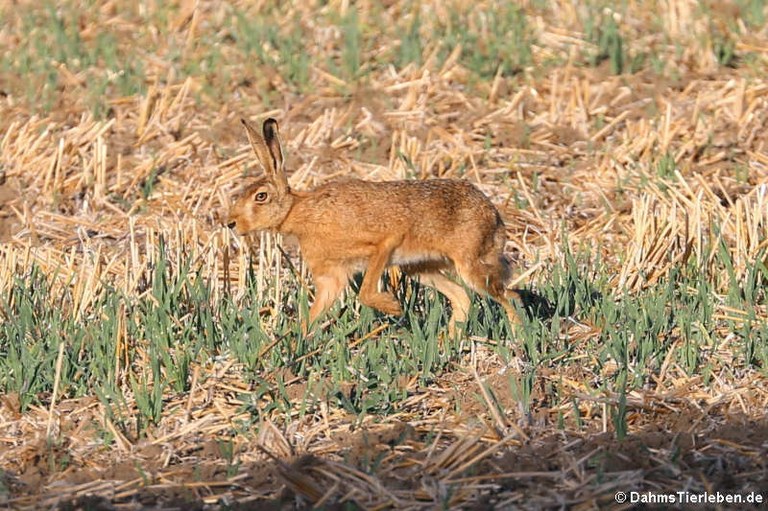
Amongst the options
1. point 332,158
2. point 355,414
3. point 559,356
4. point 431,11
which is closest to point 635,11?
point 431,11

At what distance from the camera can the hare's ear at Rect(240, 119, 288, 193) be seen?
303 inches

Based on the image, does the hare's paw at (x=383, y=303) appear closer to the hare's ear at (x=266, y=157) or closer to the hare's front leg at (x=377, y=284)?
the hare's front leg at (x=377, y=284)

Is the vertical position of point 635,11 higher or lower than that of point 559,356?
higher

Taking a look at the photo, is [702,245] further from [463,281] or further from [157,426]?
[157,426]

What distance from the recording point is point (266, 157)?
7801mm

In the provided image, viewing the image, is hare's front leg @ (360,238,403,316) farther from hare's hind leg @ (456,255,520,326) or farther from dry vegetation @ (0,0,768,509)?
hare's hind leg @ (456,255,520,326)

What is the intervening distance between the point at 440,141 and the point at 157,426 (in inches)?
195

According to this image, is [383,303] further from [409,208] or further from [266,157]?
[266,157]

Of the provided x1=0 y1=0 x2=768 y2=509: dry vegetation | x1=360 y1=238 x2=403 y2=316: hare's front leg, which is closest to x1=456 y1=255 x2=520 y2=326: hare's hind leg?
x1=0 y1=0 x2=768 y2=509: dry vegetation

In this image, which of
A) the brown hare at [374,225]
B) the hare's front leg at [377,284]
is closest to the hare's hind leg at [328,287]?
the brown hare at [374,225]

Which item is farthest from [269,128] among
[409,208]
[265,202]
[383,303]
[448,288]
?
[448,288]

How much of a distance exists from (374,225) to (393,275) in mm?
749

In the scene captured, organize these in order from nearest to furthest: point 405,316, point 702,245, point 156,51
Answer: point 405,316, point 702,245, point 156,51

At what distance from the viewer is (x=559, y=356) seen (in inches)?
272
